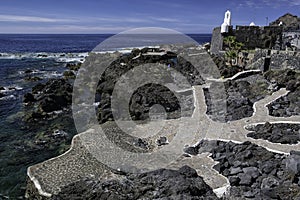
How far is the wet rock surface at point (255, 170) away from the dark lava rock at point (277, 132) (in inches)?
42.8

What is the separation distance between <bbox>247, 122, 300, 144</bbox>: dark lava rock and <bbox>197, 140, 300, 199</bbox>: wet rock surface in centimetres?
109

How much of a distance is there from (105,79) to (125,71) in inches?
82.5

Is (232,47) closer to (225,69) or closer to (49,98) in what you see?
(225,69)

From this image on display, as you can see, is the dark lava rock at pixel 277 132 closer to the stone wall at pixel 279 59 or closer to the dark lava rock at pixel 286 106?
the dark lava rock at pixel 286 106

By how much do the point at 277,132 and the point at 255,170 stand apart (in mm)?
3250

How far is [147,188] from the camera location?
8.60 meters

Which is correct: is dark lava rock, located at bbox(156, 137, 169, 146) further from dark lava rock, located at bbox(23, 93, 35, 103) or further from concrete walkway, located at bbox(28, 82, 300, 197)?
dark lava rock, located at bbox(23, 93, 35, 103)

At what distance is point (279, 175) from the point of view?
9.04 metres

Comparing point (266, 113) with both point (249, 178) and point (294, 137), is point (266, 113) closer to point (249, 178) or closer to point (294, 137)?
point (294, 137)

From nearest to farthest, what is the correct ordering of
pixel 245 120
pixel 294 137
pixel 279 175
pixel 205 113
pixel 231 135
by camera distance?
pixel 279 175, pixel 294 137, pixel 231 135, pixel 245 120, pixel 205 113

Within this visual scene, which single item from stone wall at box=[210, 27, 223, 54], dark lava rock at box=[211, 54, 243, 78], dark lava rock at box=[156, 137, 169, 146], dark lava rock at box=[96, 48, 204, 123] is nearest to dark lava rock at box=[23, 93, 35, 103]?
dark lava rock at box=[96, 48, 204, 123]

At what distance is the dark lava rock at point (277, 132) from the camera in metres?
11.4

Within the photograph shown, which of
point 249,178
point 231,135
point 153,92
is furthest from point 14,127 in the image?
point 249,178

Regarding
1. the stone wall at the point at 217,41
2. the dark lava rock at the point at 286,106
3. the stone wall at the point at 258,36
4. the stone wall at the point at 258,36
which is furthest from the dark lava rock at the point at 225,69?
the dark lava rock at the point at 286,106
